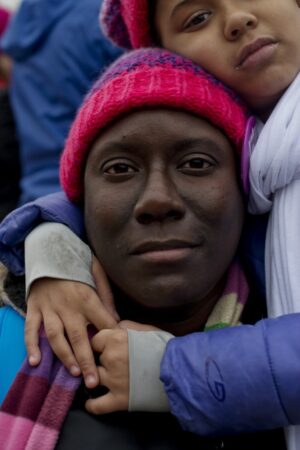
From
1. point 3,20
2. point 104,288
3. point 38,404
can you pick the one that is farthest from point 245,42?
point 3,20

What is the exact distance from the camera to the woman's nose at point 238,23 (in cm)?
159

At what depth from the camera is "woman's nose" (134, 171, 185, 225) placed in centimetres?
145

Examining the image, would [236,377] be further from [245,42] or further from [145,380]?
[245,42]

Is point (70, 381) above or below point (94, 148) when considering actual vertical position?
below

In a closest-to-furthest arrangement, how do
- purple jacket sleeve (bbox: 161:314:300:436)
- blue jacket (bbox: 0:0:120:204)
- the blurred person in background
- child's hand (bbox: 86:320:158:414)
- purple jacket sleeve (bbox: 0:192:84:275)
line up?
Answer: purple jacket sleeve (bbox: 161:314:300:436) < child's hand (bbox: 86:320:158:414) < purple jacket sleeve (bbox: 0:192:84:275) < blue jacket (bbox: 0:0:120:204) < the blurred person in background

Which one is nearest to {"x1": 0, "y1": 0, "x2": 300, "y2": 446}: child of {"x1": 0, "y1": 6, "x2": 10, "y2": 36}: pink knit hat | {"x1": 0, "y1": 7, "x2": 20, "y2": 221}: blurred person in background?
A: {"x1": 0, "y1": 7, "x2": 20, "y2": 221}: blurred person in background

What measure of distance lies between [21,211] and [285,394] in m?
0.73

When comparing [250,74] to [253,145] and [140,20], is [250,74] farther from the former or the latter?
[140,20]

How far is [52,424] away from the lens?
1.39 meters

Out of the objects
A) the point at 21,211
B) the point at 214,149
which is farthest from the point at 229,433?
the point at 21,211

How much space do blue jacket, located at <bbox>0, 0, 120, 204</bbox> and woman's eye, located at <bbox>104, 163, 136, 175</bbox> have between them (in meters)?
1.21

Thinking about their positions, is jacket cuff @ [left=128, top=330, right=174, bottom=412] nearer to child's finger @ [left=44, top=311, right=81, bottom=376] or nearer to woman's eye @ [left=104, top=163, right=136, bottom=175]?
child's finger @ [left=44, top=311, right=81, bottom=376]

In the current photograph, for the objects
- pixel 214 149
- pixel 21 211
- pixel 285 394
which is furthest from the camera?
pixel 21 211

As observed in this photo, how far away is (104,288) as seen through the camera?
1.58 metres
